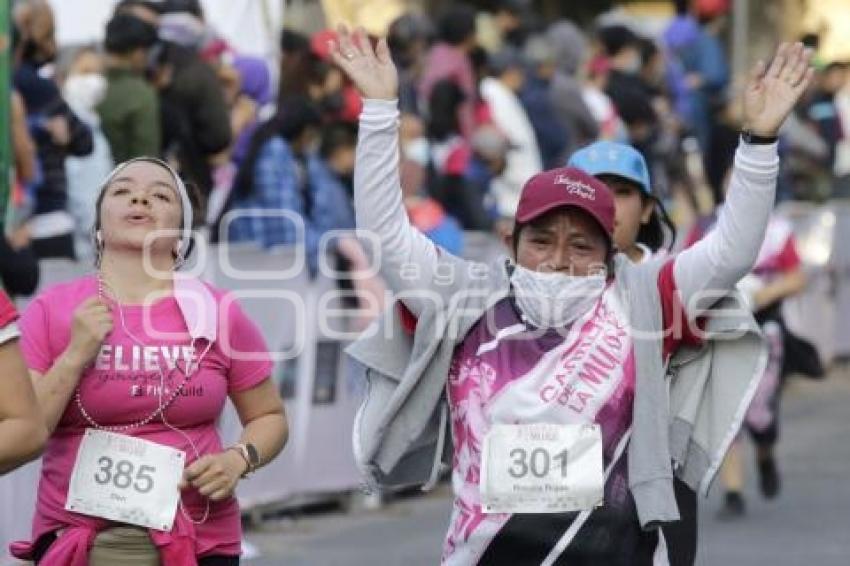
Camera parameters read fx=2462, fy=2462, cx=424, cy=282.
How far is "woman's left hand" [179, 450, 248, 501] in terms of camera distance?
596cm

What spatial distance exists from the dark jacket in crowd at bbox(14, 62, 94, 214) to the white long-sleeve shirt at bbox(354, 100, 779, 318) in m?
5.05

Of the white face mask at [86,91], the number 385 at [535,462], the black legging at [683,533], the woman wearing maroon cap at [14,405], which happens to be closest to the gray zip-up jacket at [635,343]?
the number 385 at [535,462]

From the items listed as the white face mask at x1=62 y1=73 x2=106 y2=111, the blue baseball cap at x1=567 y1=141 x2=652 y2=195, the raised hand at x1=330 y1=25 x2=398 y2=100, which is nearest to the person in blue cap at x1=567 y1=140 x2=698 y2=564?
the blue baseball cap at x1=567 y1=141 x2=652 y2=195

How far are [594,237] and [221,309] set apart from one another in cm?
98

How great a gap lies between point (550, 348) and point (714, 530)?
6.31 meters

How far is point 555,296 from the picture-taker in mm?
5844

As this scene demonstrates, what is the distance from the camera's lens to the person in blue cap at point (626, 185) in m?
6.95

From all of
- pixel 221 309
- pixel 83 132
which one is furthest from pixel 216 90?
pixel 221 309

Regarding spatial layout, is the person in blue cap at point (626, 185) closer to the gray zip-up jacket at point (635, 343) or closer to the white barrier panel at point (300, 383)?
the gray zip-up jacket at point (635, 343)

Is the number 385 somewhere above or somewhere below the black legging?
above

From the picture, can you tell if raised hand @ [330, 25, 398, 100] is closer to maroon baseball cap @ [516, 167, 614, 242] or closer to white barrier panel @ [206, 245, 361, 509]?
maroon baseball cap @ [516, 167, 614, 242]

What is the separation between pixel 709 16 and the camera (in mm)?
21750

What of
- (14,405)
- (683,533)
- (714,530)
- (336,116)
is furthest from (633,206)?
(336,116)

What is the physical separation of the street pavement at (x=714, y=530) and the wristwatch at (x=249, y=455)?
4.68 m
